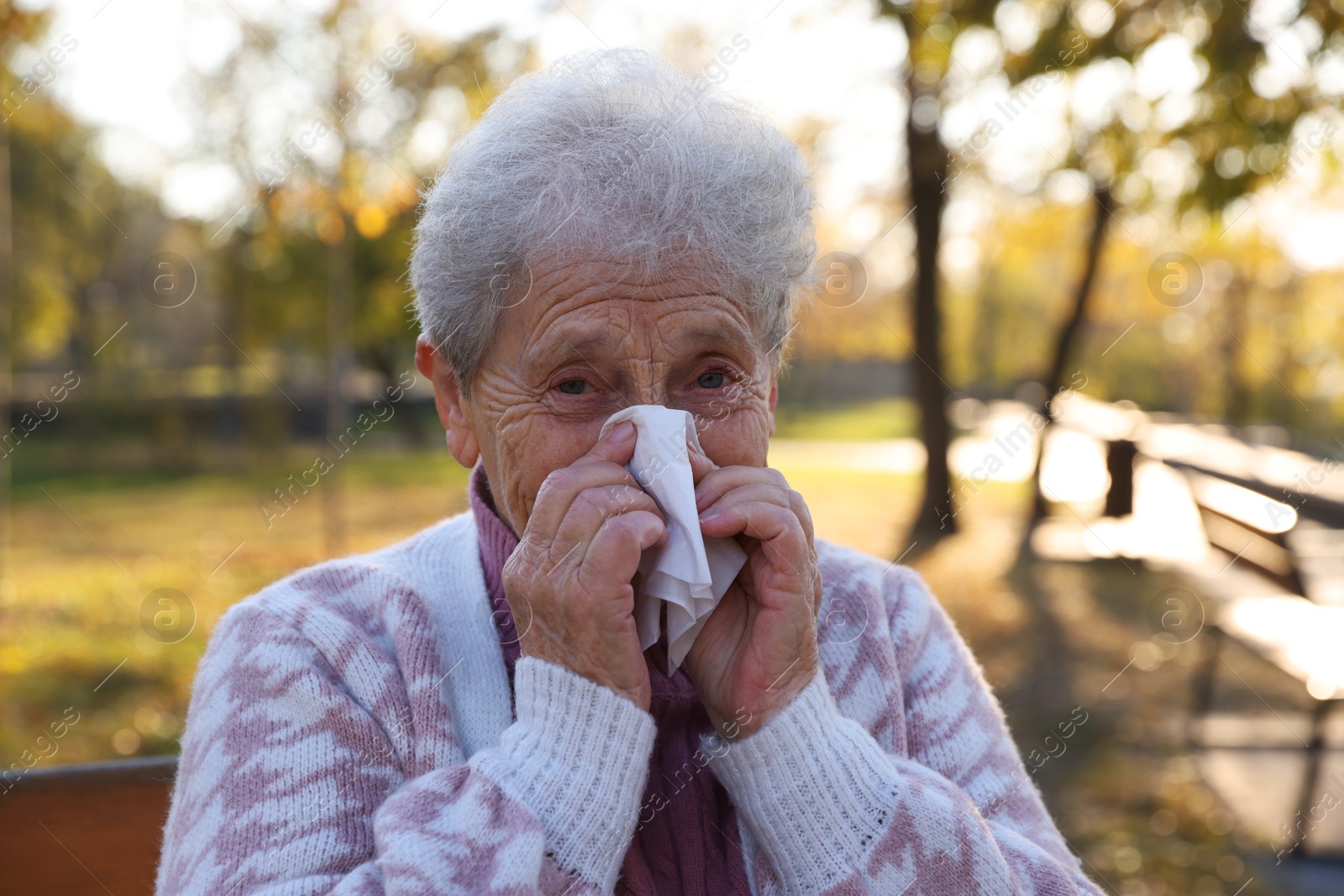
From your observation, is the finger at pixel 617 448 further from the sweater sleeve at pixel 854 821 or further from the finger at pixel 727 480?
the sweater sleeve at pixel 854 821

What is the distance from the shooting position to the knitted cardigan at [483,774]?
5.18ft

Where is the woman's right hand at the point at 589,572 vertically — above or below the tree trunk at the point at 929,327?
above

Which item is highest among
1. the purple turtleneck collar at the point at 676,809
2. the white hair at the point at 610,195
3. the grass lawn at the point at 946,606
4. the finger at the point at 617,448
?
the white hair at the point at 610,195

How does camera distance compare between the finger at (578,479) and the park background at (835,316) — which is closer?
the finger at (578,479)

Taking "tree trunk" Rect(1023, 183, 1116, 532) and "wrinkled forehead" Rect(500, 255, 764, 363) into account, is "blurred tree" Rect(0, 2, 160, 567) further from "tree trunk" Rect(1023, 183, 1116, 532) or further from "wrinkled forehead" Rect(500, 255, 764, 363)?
"wrinkled forehead" Rect(500, 255, 764, 363)

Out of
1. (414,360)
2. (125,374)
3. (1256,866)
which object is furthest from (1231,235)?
(125,374)

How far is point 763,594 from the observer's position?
1786 millimetres

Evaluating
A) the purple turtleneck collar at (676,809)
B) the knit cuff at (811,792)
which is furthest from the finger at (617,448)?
the knit cuff at (811,792)

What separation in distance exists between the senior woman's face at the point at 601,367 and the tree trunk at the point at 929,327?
9231 mm

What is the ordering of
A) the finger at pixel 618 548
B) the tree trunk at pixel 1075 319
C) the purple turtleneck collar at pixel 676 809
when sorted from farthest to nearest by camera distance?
the tree trunk at pixel 1075 319 → the purple turtleneck collar at pixel 676 809 → the finger at pixel 618 548

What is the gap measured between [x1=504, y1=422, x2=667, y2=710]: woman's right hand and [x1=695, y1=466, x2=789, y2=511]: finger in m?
0.09

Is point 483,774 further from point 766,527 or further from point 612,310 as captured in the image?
point 612,310

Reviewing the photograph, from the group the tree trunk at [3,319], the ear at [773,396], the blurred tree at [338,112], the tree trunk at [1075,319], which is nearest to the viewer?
the ear at [773,396]

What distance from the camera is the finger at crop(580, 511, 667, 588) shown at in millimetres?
1645
